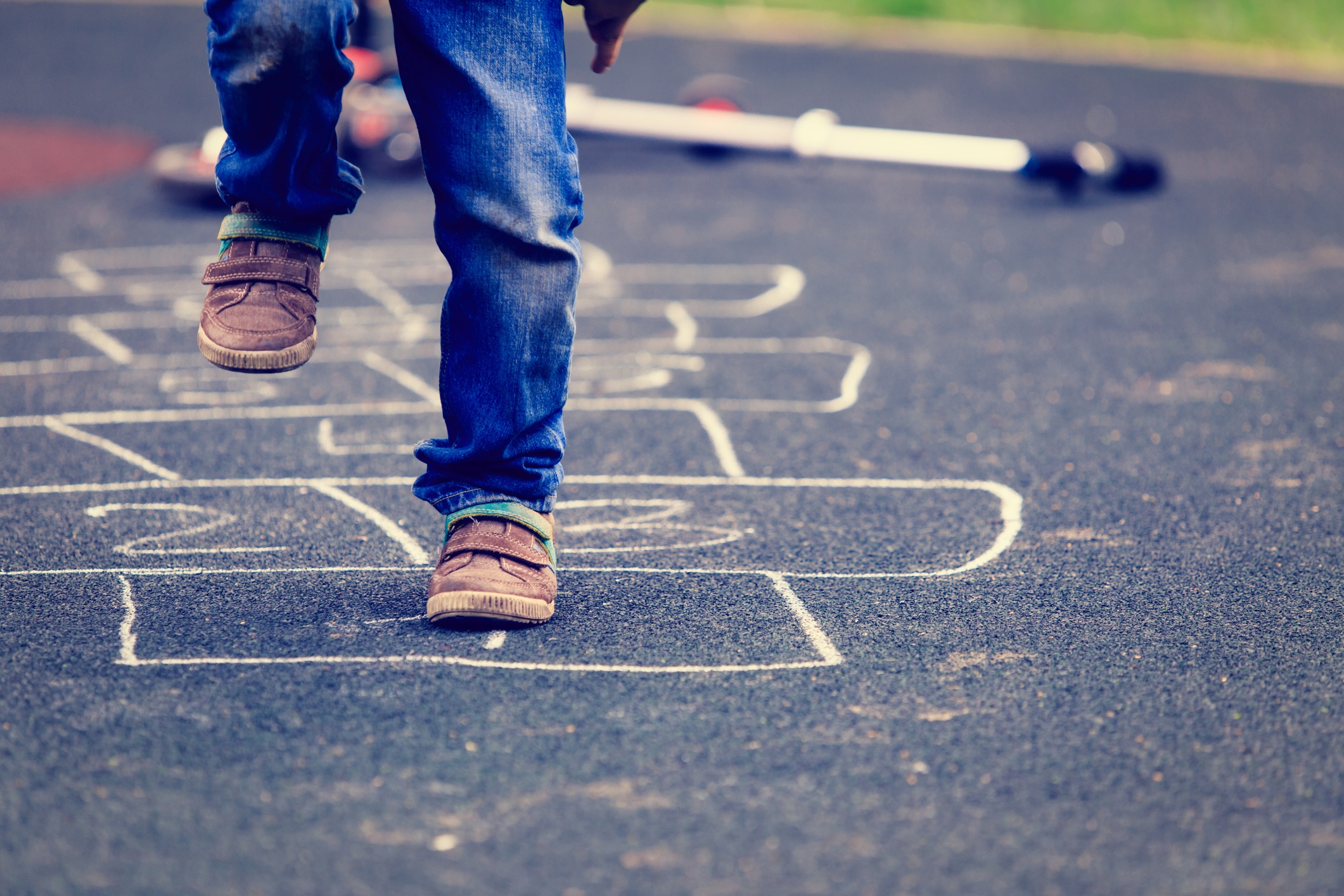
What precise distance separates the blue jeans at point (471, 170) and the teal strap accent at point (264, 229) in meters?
0.01

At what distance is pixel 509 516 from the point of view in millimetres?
2172

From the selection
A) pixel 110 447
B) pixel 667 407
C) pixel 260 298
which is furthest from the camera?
pixel 667 407

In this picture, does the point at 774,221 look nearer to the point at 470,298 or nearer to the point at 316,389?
the point at 316,389

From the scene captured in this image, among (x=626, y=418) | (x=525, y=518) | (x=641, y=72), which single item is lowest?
(x=525, y=518)

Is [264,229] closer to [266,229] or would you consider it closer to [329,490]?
[266,229]

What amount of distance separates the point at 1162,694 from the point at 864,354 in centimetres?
195

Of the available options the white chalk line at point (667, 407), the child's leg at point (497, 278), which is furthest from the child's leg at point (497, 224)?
the white chalk line at point (667, 407)

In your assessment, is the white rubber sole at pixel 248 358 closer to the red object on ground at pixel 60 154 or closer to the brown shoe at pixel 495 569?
the brown shoe at pixel 495 569

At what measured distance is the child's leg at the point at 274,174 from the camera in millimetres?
1976

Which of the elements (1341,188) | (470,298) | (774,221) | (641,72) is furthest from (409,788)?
(641,72)

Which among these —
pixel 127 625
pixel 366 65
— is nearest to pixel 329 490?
pixel 127 625

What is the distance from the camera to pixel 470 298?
6.89ft

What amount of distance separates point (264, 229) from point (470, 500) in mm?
490

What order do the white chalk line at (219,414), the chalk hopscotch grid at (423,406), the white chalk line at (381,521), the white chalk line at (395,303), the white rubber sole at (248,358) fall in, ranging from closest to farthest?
the white rubber sole at (248,358) < the chalk hopscotch grid at (423,406) < the white chalk line at (381,521) < the white chalk line at (219,414) < the white chalk line at (395,303)
